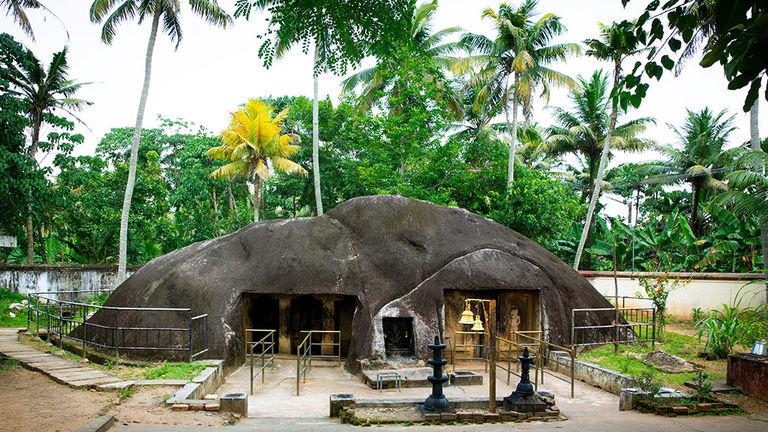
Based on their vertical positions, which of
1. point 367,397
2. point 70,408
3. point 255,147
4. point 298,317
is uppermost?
point 255,147

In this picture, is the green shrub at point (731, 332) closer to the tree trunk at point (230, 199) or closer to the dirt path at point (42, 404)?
the dirt path at point (42, 404)

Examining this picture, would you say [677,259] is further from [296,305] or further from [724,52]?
[724,52]

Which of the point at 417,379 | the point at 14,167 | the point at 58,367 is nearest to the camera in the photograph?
the point at 58,367

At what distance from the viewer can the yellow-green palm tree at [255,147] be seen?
28.0m

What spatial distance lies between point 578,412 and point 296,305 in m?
8.23

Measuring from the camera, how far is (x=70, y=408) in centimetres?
873

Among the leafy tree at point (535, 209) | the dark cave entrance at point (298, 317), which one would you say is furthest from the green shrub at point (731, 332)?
the leafy tree at point (535, 209)

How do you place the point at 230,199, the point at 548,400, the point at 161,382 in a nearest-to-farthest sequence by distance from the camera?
1. the point at 548,400
2. the point at 161,382
3. the point at 230,199

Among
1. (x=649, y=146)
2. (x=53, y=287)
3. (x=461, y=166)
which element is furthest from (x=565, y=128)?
(x=53, y=287)

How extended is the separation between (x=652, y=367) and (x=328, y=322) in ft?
26.6

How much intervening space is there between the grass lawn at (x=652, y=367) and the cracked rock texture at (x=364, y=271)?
113 cm

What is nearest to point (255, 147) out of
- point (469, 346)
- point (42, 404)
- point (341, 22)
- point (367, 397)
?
point (469, 346)

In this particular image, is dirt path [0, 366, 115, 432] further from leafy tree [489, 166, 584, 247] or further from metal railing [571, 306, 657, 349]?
leafy tree [489, 166, 584, 247]

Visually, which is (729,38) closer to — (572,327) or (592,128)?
(572,327)
